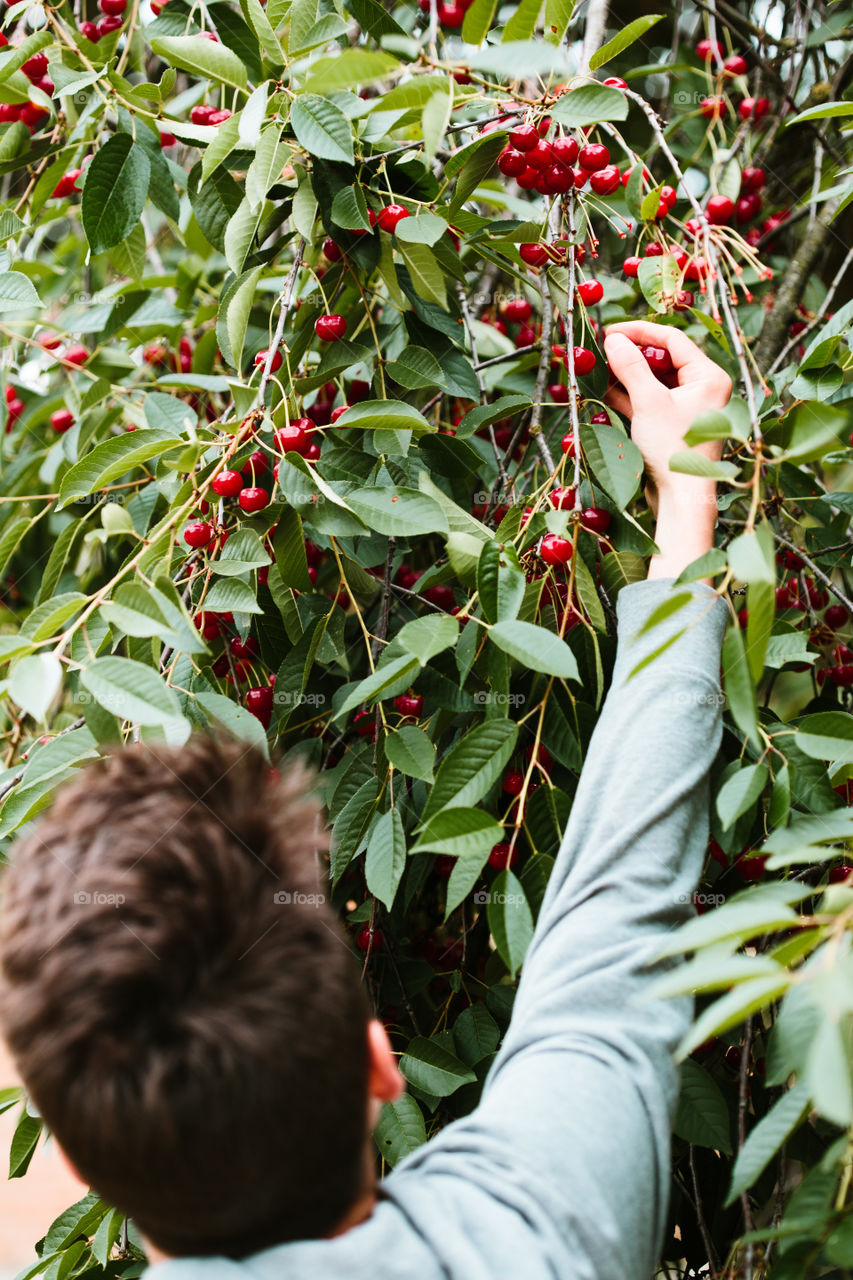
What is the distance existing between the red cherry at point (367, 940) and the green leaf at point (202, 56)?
0.93m

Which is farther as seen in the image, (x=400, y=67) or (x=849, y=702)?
(x=849, y=702)

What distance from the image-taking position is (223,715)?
940 millimetres

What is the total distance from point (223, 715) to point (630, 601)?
0.39m

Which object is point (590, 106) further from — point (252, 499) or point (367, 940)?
point (367, 940)

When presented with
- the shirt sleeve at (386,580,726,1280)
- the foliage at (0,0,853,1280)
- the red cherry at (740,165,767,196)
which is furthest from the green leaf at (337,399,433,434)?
the red cherry at (740,165,767,196)

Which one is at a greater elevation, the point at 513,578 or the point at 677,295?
the point at 677,295

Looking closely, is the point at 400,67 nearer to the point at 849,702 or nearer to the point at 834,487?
the point at 849,702

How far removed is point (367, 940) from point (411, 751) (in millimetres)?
265

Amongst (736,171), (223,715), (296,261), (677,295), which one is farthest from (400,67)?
(736,171)

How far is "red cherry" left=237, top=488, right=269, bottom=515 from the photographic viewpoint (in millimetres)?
1041

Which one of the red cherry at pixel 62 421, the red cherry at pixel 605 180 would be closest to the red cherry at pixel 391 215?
the red cherry at pixel 605 180

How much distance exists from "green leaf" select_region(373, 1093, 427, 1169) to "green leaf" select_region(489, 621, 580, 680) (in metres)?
0.48

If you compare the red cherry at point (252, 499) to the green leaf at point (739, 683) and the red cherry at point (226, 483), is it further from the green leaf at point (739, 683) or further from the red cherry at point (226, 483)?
the green leaf at point (739, 683)

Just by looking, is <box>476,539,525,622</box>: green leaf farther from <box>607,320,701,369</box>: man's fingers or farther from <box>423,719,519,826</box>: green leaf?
<box>607,320,701,369</box>: man's fingers
